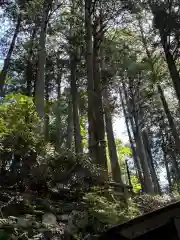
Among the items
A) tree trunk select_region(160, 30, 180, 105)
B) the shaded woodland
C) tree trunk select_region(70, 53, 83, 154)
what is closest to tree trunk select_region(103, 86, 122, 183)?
the shaded woodland

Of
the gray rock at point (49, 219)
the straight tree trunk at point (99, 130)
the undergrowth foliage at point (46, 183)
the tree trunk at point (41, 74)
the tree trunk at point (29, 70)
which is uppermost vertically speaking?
the tree trunk at point (29, 70)

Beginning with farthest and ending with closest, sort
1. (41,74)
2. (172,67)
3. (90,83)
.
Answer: (172,67)
(41,74)
(90,83)

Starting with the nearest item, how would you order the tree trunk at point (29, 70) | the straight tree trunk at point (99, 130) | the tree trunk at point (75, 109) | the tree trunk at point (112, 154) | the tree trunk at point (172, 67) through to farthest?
the straight tree trunk at point (99, 130)
the tree trunk at point (112, 154)
the tree trunk at point (172, 67)
the tree trunk at point (75, 109)
the tree trunk at point (29, 70)

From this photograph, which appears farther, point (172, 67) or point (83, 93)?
point (83, 93)

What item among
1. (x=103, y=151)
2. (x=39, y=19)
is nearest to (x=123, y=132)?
(x=39, y=19)

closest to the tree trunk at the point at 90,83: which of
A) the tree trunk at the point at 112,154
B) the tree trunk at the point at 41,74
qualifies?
the tree trunk at the point at 112,154

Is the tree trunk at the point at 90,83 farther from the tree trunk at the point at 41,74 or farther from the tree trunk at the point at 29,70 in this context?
the tree trunk at the point at 29,70

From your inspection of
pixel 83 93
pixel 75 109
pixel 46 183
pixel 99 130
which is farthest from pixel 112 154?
pixel 83 93

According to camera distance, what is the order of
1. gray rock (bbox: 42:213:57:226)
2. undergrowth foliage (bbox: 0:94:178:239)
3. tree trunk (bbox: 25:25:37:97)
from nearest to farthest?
1. gray rock (bbox: 42:213:57:226)
2. undergrowth foliage (bbox: 0:94:178:239)
3. tree trunk (bbox: 25:25:37:97)

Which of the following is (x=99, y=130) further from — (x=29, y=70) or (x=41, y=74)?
(x=29, y=70)

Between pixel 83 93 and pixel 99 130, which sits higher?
pixel 83 93

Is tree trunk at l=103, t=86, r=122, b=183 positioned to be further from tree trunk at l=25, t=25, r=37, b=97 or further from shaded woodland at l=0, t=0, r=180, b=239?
tree trunk at l=25, t=25, r=37, b=97

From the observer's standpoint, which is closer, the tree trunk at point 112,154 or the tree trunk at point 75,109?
the tree trunk at point 112,154

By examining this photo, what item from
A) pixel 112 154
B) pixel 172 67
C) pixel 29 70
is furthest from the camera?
pixel 29 70
